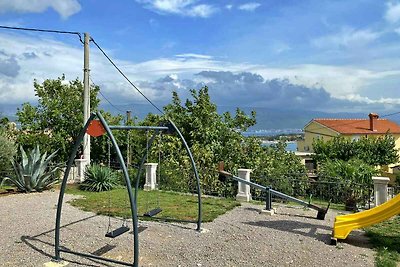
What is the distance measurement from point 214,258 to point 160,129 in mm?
2664

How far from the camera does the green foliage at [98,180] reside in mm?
13125

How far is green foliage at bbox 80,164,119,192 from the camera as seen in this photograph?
13.1 m

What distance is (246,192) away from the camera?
11727mm

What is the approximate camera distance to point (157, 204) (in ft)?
34.1

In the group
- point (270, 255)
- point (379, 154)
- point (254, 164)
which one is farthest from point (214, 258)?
point (379, 154)

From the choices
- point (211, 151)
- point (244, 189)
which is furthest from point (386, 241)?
point (211, 151)

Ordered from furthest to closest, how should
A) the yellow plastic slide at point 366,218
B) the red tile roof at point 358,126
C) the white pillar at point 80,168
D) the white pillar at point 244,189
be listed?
the red tile roof at point 358,126 → the white pillar at point 80,168 → the white pillar at point 244,189 → the yellow plastic slide at point 366,218

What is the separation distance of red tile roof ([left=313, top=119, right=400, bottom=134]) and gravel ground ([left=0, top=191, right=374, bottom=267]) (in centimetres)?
4240

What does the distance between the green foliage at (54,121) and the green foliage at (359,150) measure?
16.7 meters

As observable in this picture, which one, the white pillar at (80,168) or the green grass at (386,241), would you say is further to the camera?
the white pillar at (80,168)

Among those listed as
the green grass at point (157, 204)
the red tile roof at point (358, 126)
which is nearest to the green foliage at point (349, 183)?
the green grass at point (157, 204)

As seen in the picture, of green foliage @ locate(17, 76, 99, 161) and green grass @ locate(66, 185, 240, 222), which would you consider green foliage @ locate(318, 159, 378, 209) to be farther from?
green foliage @ locate(17, 76, 99, 161)

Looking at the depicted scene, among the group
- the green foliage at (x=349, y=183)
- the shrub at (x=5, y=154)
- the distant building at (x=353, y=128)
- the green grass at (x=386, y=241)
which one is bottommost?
the green grass at (x=386, y=241)

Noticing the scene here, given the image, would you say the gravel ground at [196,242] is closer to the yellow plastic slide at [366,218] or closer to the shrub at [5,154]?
the yellow plastic slide at [366,218]
